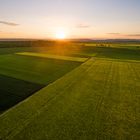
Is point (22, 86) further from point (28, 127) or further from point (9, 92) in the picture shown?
point (28, 127)

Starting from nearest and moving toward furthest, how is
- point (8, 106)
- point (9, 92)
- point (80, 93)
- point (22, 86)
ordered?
point (8, 106) → point (80, 93) → point (9, 92) → point (22, 86)

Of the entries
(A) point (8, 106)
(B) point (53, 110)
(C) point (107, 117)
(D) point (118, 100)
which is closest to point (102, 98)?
(D) point (118, 100)

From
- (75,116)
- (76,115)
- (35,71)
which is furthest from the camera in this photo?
(35,71)

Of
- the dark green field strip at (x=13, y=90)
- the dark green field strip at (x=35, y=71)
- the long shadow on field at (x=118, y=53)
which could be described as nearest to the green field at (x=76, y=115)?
the dark green field strip at (x=13, y=90)

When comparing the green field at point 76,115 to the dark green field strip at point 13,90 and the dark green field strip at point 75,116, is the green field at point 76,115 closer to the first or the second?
the dark green field strip at point 75,116

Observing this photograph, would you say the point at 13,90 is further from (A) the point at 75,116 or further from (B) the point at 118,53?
(B) the point at 118,53

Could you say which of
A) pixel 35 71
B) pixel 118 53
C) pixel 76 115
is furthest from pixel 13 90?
pixel 118 53
